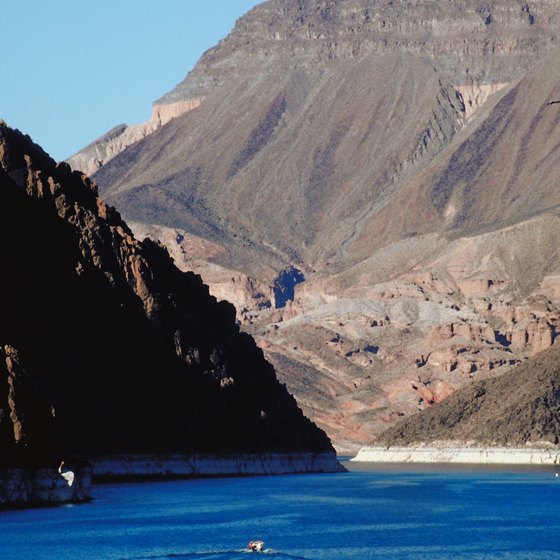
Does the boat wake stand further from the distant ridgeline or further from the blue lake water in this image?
the distant ridgeline

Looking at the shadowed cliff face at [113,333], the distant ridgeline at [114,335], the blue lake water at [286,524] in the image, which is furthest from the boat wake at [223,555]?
the shadowed cliff face at [113,333]

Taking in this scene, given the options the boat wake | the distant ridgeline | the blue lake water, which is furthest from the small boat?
the distant ridgeline

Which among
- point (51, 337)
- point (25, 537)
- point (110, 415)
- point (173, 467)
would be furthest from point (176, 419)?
point (25, 537)

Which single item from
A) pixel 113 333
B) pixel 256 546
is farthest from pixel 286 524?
pixel 113 333

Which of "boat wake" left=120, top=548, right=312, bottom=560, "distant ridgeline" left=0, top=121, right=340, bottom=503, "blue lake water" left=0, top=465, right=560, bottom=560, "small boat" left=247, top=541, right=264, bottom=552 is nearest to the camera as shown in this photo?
"boat wake" left=120, top=548, right=312, bottom=560

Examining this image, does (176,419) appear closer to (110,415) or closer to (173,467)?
(173,467)

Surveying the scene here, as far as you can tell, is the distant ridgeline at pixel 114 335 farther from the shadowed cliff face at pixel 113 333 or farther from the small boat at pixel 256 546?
the small boat at pixel 256 546
